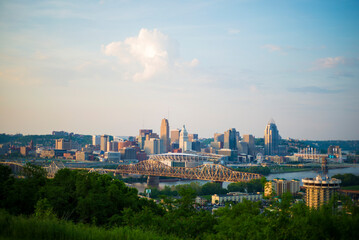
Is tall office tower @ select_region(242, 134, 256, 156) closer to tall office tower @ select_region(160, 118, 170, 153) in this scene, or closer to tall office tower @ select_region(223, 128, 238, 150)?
tall office tower @ select_region(223, 128, 238, 150)

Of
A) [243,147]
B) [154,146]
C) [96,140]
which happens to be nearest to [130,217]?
[154,146]

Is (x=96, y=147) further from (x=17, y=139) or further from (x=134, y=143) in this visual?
(x=17, y=139)

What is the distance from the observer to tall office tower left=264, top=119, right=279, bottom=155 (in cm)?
11206

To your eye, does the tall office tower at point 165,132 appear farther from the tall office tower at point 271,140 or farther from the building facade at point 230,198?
the building facade at point 230,198

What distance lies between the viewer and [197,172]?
5119cm

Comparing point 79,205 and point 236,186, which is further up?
point 79,205

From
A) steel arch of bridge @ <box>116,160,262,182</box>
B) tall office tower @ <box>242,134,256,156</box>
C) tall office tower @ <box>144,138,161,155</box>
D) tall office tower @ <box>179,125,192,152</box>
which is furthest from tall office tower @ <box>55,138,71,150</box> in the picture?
tall office tower @ <box>242,134,256,156</box>

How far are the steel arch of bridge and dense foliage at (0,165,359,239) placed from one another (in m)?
31.7

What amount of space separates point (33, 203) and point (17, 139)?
83.8m

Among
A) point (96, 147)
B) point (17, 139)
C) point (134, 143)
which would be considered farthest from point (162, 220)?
point (96, 147)

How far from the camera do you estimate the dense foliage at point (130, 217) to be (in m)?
6.58

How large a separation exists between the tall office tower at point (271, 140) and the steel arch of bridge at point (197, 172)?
58872mm

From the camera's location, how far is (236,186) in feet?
123

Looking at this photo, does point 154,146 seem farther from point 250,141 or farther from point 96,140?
point 96,140
